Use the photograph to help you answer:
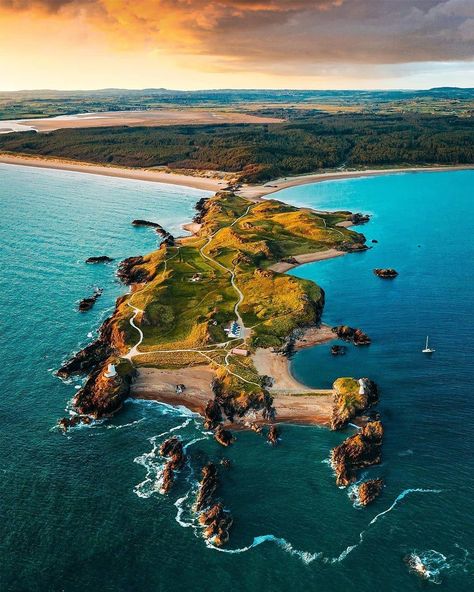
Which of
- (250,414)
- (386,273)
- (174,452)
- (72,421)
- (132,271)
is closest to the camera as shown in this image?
(174,452)

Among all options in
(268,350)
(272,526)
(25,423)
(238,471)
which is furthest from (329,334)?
(25,423)

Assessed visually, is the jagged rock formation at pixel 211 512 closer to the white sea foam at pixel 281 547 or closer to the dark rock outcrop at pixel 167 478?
the white sea foam at pixel 281 547

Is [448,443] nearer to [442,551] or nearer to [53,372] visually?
[442,551]

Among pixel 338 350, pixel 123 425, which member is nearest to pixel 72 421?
pixel 123 425

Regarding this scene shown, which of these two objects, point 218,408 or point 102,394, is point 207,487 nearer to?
point 218,408

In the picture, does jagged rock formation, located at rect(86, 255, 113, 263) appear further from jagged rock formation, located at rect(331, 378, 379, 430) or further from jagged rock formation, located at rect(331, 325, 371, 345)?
jagged rock formation, located at rect(331, 378, 379, 430)
